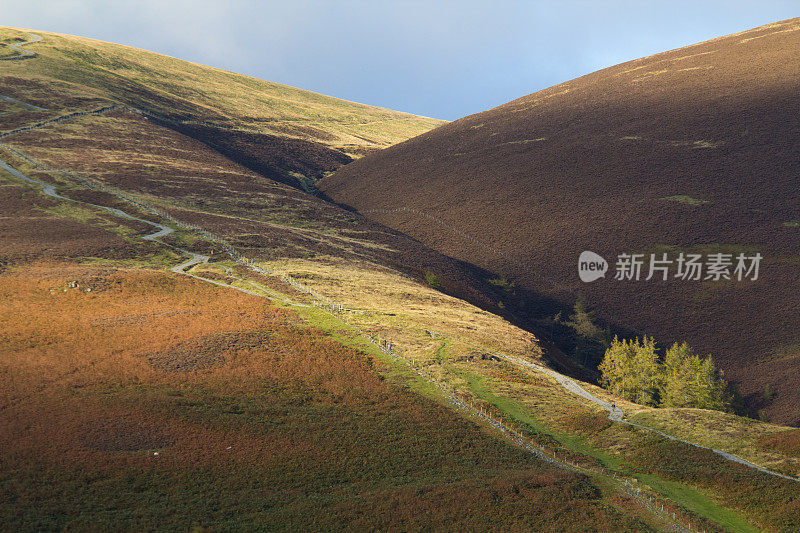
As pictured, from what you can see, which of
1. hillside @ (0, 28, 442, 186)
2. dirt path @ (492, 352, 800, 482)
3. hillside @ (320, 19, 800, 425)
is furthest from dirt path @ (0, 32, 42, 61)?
dirt path @ (492, 352, 800, 482)

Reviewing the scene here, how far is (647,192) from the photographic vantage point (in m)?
108

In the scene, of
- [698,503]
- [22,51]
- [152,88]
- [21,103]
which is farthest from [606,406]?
[22,51]

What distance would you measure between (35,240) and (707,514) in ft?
243

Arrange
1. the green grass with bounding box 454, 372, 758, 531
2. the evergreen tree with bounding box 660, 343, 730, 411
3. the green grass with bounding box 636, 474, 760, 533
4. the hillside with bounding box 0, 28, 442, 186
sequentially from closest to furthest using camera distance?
the green grass with bounding box 636, 474, 760, 533 → the green grass with bounding box 454, 372, 758, 531 → the evergreen tree with bounding box 660, 343, 730, 411 → the hillside with bounding box 0, 28, 442, 186

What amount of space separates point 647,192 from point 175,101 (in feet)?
448

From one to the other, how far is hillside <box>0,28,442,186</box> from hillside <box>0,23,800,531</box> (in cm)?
6610

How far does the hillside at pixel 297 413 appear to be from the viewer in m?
25.1

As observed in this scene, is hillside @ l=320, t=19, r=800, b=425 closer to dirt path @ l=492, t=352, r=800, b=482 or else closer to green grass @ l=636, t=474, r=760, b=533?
dirt path @ l=492, t=352, r=800, b=482

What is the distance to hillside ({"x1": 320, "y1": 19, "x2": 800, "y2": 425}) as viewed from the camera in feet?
271

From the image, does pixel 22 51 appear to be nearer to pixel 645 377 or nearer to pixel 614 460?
pixel 645 377

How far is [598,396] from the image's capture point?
4744 cm

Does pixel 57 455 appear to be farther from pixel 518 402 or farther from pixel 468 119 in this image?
pixel 468 119

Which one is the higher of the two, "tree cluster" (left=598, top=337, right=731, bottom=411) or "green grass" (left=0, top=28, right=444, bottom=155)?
"green grass" (left=0, top=28, right=444, bottom=155)

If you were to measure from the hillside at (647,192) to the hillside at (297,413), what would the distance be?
33.5m
